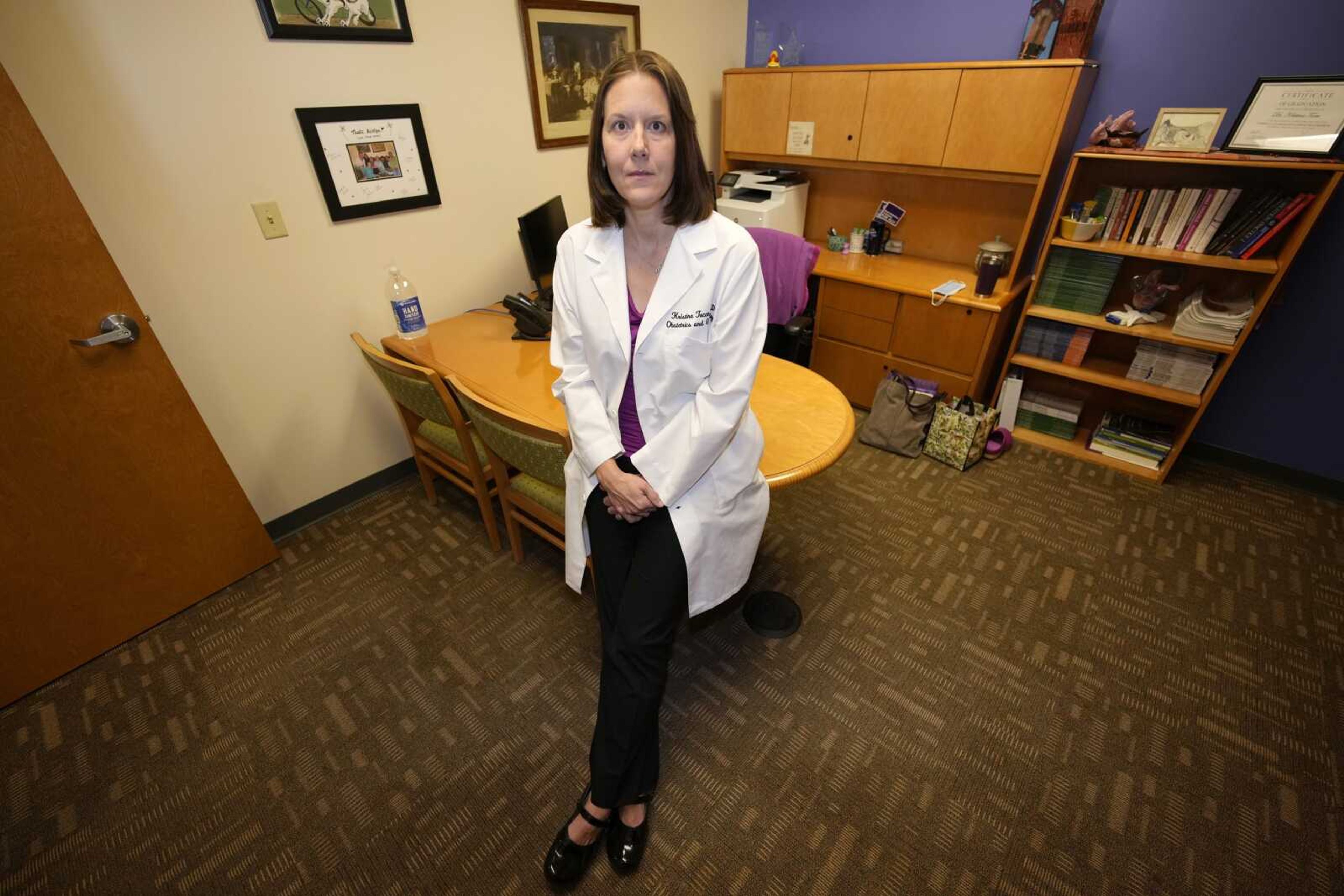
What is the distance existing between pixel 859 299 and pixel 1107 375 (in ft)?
3.82

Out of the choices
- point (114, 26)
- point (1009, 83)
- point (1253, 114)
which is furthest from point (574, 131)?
point (1253, 114)

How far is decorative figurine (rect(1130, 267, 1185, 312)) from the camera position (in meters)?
2.36

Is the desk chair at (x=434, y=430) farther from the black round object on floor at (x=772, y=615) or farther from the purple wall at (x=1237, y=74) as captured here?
the purple wall at (x=1237, y=74)

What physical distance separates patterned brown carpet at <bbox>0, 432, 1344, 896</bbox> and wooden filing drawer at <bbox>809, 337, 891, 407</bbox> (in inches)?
38.2

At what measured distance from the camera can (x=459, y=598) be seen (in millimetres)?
1987

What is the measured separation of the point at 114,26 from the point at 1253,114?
11.9 ft

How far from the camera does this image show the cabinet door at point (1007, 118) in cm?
212

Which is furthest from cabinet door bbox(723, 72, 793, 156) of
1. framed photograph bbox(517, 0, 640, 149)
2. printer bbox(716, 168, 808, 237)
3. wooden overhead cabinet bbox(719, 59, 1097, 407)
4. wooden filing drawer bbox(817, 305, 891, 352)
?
wooden filing drawer bbox(817, 305, 891, 352)

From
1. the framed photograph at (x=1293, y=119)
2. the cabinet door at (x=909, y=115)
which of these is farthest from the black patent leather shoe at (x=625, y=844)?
the framed photograph at (x=1293, y=119)

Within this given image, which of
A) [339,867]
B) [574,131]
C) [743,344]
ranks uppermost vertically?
[574,131]

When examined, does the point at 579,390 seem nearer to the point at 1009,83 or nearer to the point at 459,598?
the point at 459,598

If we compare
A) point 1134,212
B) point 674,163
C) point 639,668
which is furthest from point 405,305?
point 1134,212

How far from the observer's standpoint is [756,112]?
2.91 metres

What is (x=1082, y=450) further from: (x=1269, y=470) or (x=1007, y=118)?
(x=1007, y=118)
